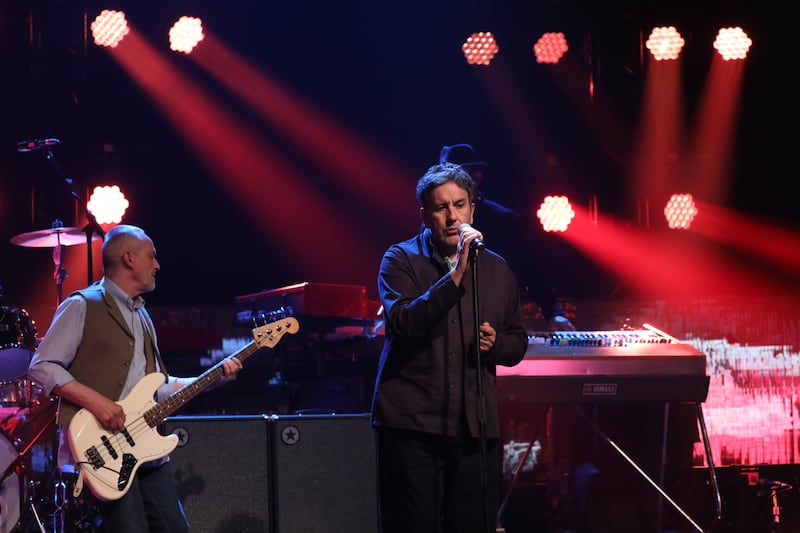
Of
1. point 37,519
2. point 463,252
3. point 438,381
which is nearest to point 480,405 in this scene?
point 438,381

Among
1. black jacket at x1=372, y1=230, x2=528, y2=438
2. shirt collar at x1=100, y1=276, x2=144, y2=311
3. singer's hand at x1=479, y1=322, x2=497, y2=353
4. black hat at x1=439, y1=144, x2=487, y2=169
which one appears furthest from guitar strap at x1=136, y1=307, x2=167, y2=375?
black hat at x1=439, y1=144, x2=487, y2=169

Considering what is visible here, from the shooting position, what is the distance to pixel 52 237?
18.8 feet

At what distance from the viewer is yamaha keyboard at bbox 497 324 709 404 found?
15.5ft

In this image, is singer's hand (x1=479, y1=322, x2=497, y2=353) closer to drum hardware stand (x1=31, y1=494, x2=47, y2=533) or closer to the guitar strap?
the guitar strap

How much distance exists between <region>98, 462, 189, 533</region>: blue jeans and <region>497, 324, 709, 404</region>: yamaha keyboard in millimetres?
1781

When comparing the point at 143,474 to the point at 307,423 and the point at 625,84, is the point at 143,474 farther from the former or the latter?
the point at 625,84

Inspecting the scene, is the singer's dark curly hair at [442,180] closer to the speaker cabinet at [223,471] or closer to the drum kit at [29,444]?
the speaker cabinet at [223,471]

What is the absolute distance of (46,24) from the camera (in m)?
6.80

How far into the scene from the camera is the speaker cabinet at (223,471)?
4855 millimetres

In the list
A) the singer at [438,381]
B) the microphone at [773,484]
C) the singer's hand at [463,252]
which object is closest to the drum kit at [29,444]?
the singer at [438,381]

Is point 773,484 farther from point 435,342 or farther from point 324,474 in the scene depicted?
point 435,342

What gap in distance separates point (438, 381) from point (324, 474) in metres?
1.91

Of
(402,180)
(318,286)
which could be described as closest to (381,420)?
(318,286)

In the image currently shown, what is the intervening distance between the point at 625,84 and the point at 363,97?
2222 mm
